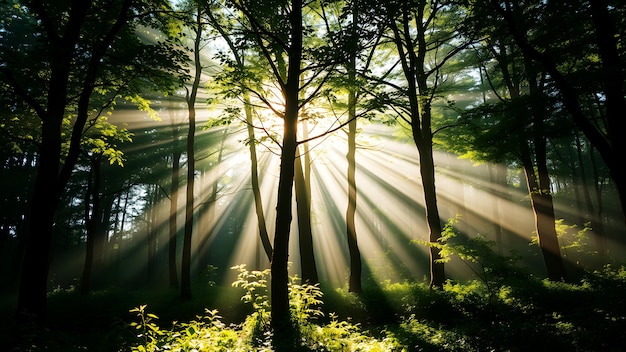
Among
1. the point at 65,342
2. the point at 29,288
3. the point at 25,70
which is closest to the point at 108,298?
the point at 29,288

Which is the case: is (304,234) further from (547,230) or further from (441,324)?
(547,230)

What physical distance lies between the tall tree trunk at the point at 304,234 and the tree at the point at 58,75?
629 centimetres

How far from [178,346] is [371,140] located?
14.0 meters

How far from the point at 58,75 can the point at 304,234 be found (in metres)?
9.45

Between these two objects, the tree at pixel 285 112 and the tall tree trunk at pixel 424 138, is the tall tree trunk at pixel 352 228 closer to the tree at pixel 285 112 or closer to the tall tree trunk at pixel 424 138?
the tall tree trunk at pixel 424 138

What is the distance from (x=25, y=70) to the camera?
877 cm

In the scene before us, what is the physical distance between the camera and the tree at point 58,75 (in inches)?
276

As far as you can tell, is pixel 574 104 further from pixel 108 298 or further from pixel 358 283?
pixel 108 298

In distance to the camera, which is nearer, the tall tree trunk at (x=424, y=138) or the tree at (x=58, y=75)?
the tree at (x=58, y=75)

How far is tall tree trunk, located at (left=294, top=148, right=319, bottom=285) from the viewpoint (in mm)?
12816

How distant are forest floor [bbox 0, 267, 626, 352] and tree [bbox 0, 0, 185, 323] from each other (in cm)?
193

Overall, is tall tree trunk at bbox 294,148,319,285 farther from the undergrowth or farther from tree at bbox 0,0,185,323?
tree at bbox 0,0,185,323

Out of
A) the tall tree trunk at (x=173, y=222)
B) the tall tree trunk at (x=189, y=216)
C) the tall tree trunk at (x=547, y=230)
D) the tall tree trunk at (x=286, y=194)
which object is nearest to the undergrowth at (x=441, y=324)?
the tall tree trunk at (x=286, y=194)

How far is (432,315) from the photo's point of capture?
30.0ft
